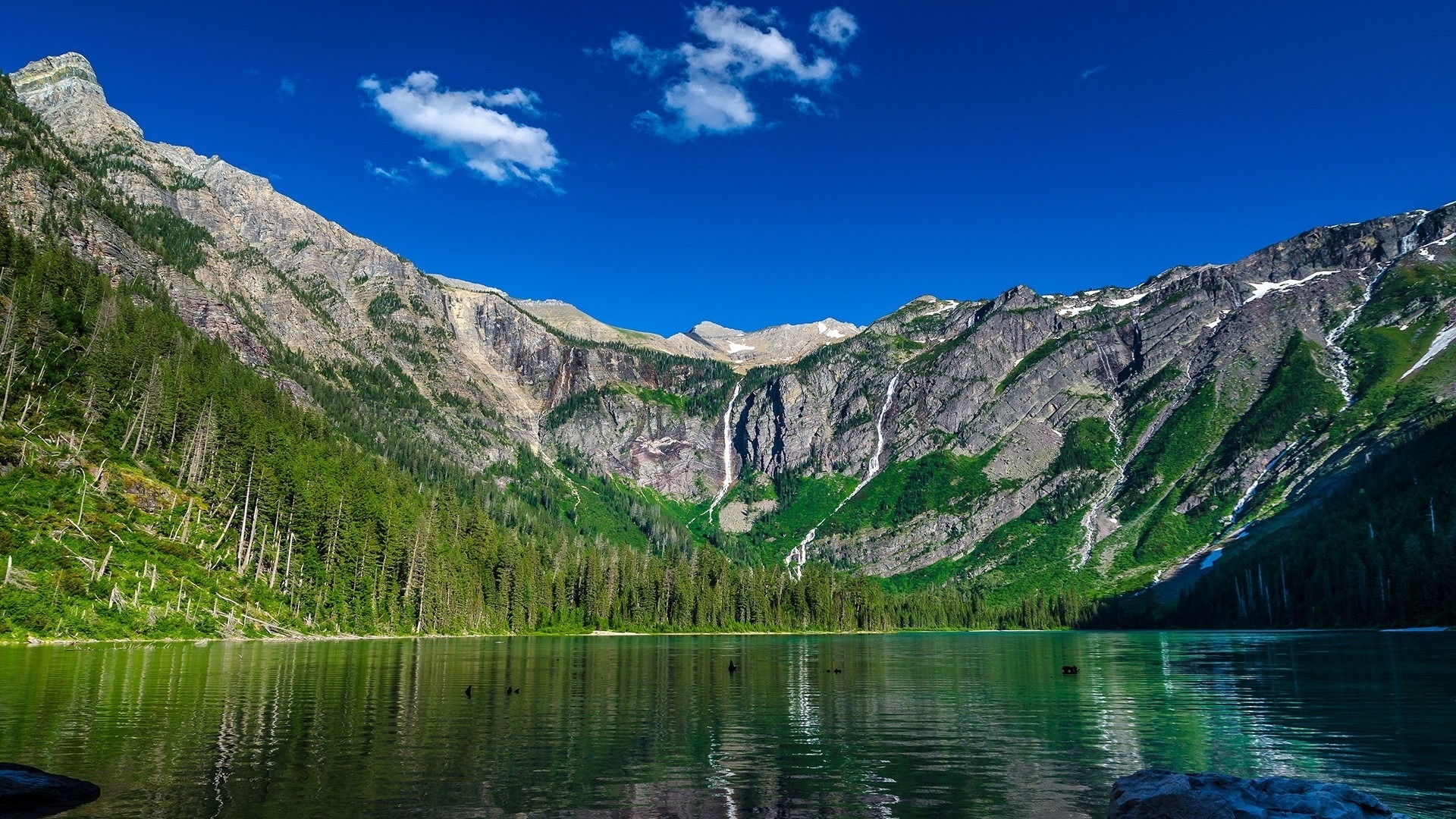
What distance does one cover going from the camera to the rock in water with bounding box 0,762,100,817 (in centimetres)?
2098

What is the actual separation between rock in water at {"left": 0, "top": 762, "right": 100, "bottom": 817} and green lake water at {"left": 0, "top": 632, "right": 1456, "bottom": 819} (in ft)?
2.92

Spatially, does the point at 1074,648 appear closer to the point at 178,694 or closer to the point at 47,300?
the point at 178,694

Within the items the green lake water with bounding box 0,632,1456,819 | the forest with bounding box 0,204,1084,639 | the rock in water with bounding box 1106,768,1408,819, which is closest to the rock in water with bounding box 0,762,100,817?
the green lake water with bounding box 0,632,1456,819

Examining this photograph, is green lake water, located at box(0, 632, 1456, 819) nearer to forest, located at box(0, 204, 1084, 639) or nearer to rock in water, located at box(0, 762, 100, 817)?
rock in water, located at box(0, 762, 100, 817)

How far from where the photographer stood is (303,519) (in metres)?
138

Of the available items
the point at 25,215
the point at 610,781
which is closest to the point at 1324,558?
the point at 610,781

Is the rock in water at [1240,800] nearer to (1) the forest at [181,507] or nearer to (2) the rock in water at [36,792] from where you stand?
(2) the rock in water at [36,792]

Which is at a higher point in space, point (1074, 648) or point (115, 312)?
point (115, 312)

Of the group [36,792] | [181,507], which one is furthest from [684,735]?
[181,507]

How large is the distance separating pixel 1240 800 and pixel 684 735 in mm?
24125

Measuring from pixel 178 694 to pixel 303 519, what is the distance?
324ft

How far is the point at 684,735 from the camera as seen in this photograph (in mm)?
37812

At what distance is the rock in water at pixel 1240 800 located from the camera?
60.1 feet

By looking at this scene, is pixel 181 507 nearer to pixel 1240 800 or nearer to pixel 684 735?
pixel 684 735
